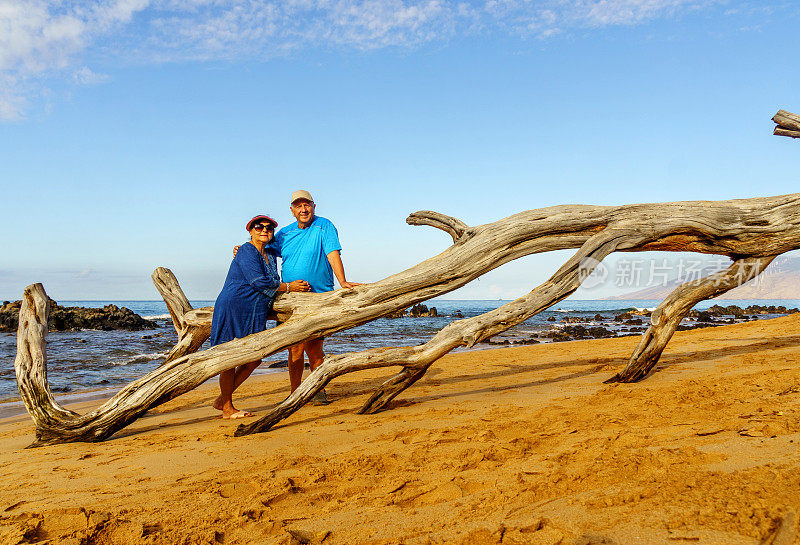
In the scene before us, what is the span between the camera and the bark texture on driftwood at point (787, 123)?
582cm

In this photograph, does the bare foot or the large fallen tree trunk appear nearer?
the large fallen tree trunk

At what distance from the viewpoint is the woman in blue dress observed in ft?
15.8

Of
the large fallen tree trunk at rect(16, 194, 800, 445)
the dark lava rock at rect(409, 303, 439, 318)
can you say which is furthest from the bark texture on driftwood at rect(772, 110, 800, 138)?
the dark lava rock at rect(409, 303, 439, 318)

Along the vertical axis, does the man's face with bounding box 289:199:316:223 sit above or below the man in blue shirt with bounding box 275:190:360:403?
above

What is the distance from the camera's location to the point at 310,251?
209 inches

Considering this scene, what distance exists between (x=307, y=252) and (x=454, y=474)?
10.1ft

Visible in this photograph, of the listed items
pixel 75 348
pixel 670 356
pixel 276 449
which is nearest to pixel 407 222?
pixel 276 449

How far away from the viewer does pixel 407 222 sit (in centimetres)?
552

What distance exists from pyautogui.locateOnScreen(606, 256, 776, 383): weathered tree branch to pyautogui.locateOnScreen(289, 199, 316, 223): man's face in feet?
12.1

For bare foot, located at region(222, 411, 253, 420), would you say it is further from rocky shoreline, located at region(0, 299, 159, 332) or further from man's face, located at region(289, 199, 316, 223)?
rocky shoreline, located at region(0, 299, 159, 332)

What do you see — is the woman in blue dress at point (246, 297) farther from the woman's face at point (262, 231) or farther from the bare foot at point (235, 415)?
the bare foot at point (235, 415)

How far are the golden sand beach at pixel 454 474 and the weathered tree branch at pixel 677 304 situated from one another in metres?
0.21

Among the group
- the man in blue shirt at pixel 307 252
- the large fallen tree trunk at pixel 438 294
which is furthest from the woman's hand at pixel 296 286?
the man in blue shirt at pixel 307 252

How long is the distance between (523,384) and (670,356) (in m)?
2.72
